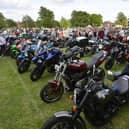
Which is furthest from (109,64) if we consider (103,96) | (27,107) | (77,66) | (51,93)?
(103,96)

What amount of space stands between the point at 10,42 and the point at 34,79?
687cm

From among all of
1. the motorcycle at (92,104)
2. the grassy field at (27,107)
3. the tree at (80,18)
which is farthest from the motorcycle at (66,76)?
the tree at (80,18)

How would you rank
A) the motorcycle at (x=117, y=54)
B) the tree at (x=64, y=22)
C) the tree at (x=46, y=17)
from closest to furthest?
the motorcycle at (x=117, y=54) → the tree at (x=46, y=17) → the tree at (x=64, y=22)

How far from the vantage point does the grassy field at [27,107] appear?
4.48 metres

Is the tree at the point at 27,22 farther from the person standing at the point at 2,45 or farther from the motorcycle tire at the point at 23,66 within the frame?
the motorcycle tire at the point at 23,66

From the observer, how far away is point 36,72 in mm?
7520

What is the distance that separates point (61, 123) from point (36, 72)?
13.8ft

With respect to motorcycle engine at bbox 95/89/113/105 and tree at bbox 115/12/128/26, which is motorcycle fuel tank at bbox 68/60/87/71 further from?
tree at bbox 115/12/128/26

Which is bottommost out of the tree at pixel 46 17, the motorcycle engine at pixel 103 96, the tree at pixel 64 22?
the tree at pixel 64 22

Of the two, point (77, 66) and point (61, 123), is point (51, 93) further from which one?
point (61, 123)

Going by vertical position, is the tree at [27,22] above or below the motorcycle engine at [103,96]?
below

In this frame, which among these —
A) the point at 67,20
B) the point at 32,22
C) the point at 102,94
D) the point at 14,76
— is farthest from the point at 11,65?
the point at 67,20

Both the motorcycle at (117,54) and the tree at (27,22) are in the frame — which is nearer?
the motorcycle at (117,54)

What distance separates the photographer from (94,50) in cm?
1165
